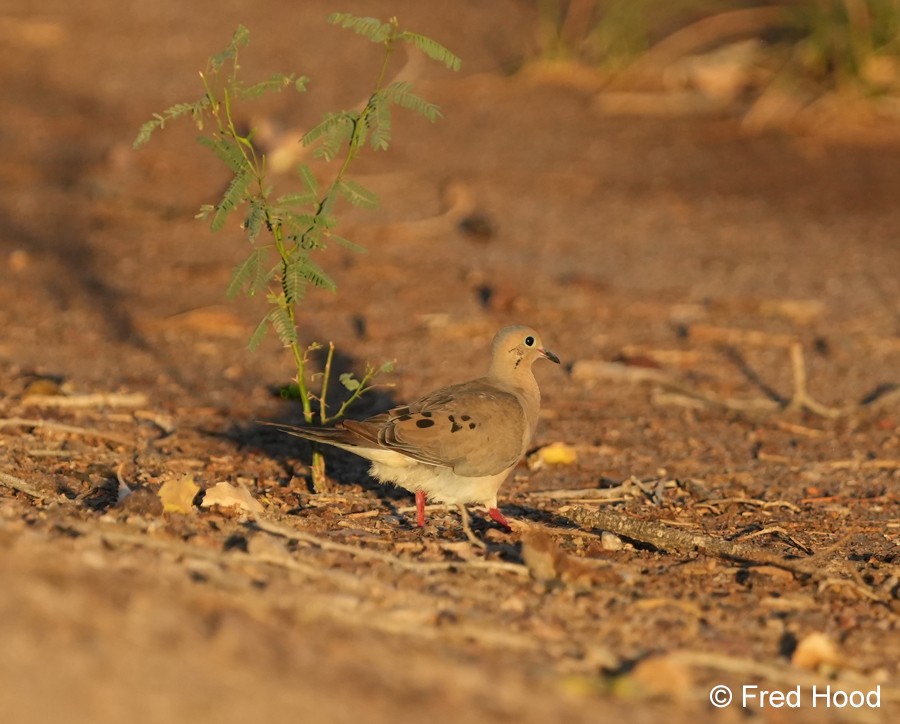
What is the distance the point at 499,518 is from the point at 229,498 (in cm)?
106

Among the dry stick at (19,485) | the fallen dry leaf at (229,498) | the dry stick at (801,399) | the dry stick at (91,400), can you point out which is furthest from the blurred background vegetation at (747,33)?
the dry stick at (19,485)

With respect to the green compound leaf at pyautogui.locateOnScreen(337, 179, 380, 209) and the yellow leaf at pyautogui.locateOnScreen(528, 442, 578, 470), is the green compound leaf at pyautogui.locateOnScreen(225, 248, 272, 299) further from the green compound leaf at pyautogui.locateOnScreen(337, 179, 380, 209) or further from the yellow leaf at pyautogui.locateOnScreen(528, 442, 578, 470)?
the yellow leaf at pyautogui.locateOnScreen(528, 442, 578, 470)

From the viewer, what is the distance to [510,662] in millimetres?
3781

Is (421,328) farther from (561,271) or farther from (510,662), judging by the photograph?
(510,662)

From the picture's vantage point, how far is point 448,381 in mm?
7645

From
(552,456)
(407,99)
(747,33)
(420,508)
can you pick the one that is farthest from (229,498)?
(747,33)

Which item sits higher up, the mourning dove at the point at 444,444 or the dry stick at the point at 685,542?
the mourning dove at the point at 444,444

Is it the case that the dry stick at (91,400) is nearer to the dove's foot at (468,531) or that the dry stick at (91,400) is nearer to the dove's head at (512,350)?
the dove's head at (512,350)
